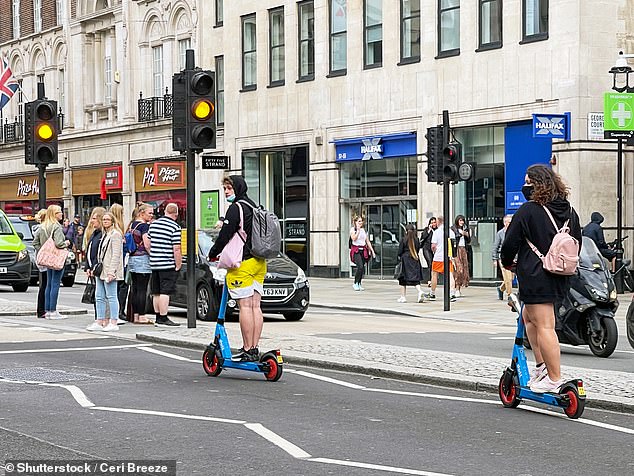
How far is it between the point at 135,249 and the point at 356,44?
1859cm

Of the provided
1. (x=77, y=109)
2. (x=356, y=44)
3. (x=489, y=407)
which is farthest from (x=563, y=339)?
(x=77, y=109)

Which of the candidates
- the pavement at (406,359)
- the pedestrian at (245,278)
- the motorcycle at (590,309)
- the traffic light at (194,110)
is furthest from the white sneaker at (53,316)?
the pedestrian at (245,278)

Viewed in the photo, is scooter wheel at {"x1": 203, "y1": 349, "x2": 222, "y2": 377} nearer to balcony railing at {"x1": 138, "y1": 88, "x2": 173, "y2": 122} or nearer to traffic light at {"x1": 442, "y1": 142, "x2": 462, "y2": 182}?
traffic light at {"x1": 442, "y1": 142, "x2": 462, "y2": 182}

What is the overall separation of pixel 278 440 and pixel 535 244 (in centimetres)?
255

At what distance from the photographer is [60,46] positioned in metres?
53.7

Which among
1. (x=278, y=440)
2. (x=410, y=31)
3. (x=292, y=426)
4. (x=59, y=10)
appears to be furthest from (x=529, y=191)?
(x=59, y=10)

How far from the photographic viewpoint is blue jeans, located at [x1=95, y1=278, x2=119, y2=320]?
1809 cm

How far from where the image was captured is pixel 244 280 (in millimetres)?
11867

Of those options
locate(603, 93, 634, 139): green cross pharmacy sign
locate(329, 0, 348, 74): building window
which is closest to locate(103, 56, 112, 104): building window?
locate(329, 0, 348, 74): building window

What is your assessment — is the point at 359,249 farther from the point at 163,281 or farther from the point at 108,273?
the point at 108,273

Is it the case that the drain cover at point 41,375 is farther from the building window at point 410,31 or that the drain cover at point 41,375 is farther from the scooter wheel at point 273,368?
the building window at point 410,31

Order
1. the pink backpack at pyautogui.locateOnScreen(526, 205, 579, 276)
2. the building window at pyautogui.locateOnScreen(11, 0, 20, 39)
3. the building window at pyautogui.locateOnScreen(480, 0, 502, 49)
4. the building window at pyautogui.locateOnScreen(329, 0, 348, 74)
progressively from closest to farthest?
the pink backpack at pyautogui.locateOnScreen(526, 205, 579, 276) → the building window at pyautogui.locateOnScreen(480, 0, 502, 49) → the building window at pyautogui.locateOnScreen(329, 0, 348, 74) → the building window at pyautogui.locateOnScreen(11, 0, 20, 39)

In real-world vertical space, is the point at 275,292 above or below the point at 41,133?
below

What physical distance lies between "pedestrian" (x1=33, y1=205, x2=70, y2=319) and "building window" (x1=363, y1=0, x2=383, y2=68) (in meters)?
16.8
